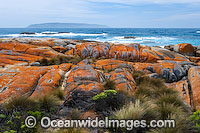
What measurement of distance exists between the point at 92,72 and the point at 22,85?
3.75 meters

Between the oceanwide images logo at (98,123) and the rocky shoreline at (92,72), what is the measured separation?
100 centimetres

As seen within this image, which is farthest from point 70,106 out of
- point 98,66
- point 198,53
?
point 198,53

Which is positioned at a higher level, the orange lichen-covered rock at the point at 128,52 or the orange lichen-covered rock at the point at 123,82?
the orange lichen-covered rock at the point at 128,52

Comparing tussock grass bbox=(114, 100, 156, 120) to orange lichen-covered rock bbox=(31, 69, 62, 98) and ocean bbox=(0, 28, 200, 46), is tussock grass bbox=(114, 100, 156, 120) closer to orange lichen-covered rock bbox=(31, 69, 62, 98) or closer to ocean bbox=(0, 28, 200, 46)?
orange lichen-covered rock bbox=(31, 69, 62, 98)

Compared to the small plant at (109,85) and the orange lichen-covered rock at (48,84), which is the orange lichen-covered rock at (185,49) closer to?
the small plant at (109,85)

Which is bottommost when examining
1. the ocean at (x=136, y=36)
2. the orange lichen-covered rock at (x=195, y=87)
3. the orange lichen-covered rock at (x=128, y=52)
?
the orange lichen-covered rock at (x=195, y=87)

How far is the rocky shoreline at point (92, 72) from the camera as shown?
22.0 feet

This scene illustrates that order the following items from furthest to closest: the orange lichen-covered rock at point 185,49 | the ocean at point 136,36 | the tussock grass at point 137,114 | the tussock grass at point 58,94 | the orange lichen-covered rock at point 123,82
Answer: the ocean at point 136,36, the orange lichen-covered rock at point 185,49, the orange lichen-covered rock at point 123,82, the tussock grass at point 58,94, the tussock grass at point 137,114

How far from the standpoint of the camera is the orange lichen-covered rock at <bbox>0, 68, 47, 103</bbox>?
6.53 meters

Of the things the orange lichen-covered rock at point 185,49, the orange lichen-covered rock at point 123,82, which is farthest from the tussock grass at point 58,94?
the orange lichen-covered rock at point 185,49

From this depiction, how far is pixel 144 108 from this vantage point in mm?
4484

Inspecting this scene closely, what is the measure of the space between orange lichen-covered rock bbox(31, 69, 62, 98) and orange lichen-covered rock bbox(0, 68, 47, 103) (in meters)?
0.38

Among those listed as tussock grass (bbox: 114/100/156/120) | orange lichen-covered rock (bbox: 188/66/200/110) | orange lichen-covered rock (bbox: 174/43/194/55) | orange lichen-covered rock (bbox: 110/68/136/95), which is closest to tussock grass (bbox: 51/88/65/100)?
orange lichen-covered rock (bbox: 110/68/136/95)

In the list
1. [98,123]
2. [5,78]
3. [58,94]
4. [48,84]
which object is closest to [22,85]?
[48,84]
